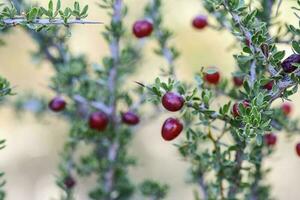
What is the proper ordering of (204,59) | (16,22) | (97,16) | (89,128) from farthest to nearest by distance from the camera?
(204,59) < (97,16) < (89,128) < (16,22)

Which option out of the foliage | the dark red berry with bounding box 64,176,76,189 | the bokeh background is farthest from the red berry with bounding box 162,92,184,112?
the bokeh background

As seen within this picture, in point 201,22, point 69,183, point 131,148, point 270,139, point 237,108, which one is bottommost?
point 131,148

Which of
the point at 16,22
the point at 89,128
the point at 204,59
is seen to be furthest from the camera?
the point at 204,59

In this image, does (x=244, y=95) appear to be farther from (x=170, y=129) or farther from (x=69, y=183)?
(x=69, y=183)

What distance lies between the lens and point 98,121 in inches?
48.8

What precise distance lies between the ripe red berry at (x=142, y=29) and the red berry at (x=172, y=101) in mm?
438

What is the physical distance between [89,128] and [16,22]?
1.64 ft

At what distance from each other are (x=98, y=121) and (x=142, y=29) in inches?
8.8

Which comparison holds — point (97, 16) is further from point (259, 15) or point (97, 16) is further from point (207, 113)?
point (207, 113)

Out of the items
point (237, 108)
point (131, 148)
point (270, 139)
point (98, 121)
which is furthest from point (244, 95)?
point (131, 148)

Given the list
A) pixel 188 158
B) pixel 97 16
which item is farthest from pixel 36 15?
pixel 97 16

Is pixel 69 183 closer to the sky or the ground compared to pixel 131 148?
closer to the sky

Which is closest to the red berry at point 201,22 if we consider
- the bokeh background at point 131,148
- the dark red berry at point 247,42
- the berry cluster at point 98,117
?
the berry cluster at point 98,117

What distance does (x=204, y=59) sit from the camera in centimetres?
307
